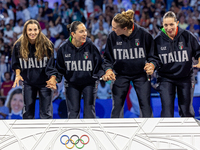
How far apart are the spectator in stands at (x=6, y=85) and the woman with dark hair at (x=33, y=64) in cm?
178

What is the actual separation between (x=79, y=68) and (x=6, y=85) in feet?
7.75

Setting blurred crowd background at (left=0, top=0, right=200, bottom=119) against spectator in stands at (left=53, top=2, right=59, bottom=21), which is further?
spectator in stands at (left=53, top=2, right=59, bottom=21)

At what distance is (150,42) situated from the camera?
2887mm

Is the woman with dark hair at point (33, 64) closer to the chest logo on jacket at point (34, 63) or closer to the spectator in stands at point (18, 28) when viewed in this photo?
the chest logo on jacket at point (34, 63)

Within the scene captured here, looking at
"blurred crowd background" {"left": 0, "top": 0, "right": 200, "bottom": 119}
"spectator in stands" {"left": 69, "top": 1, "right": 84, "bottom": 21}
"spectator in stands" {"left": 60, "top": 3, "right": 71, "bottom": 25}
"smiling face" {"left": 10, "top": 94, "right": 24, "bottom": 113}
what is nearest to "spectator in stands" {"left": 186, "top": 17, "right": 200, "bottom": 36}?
"blurred crowd background" {"left": 0, "top": 0, "right": 200, "bottom": 119}

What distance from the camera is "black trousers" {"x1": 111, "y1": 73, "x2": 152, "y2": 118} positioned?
2834 millimetres

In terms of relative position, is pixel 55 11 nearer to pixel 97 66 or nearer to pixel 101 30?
pixel 101 30

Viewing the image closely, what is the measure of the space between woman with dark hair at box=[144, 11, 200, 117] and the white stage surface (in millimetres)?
880

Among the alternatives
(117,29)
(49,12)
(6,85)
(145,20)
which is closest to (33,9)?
(49,12)

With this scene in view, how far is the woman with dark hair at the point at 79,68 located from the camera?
287 cm

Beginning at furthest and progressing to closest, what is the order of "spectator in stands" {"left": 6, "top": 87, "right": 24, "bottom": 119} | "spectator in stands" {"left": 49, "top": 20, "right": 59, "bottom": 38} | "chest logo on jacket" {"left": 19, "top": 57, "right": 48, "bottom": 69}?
"spectator in stands" {"left": 49, "top": 20, "right": 59, "bottom": 38}
"spectator in stands" {"left": 6, "top": 87, "right": 24, "bottom": 119}
"chest logo on jacket" {"left": 19, "top": 57, "right": 48, "bottom": 69}

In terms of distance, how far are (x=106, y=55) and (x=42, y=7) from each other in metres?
4.31

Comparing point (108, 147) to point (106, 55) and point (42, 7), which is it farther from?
point (42, 7)

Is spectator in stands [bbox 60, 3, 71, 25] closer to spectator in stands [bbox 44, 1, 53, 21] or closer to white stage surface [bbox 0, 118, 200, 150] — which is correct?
spectator in stands [bbox 44, 1, 53, 21]
